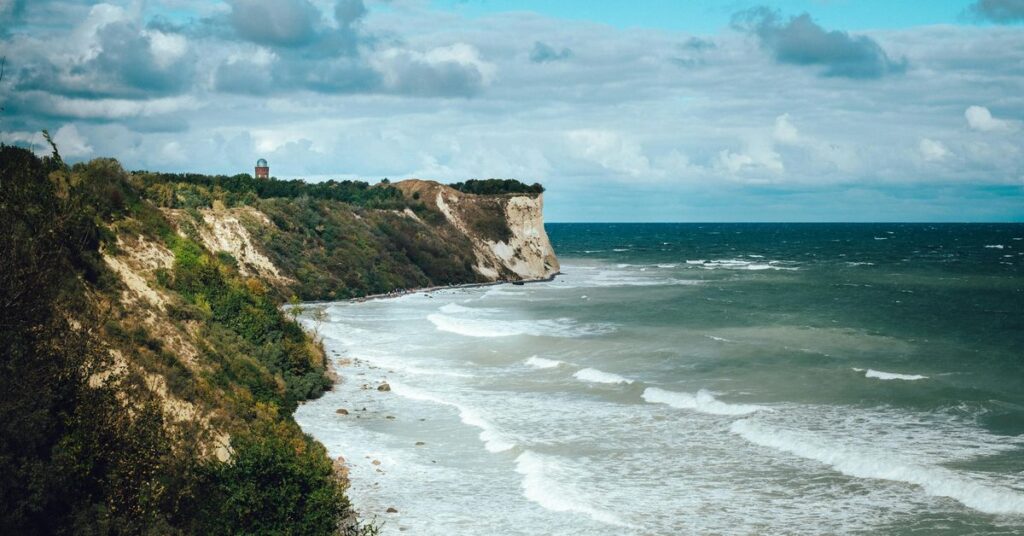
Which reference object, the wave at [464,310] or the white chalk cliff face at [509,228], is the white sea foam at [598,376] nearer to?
the wave at [464,310]

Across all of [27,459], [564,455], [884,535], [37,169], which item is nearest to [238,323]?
[37,169]

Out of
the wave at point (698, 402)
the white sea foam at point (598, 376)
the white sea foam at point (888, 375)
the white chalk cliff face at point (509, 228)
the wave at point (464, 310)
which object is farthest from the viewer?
the white chalk cliff face at point (509, 228)

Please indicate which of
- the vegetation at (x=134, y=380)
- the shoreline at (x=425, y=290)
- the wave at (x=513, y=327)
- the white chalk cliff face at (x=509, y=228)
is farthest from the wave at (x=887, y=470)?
the white chalk cliff face at (x=509, y=228)

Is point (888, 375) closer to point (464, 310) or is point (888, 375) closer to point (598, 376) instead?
point (598, 376)

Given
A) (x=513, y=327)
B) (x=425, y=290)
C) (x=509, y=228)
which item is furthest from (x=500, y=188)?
(x=513, y=327)

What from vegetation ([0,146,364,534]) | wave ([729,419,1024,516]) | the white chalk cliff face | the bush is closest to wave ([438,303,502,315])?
the white chalk cliff face
